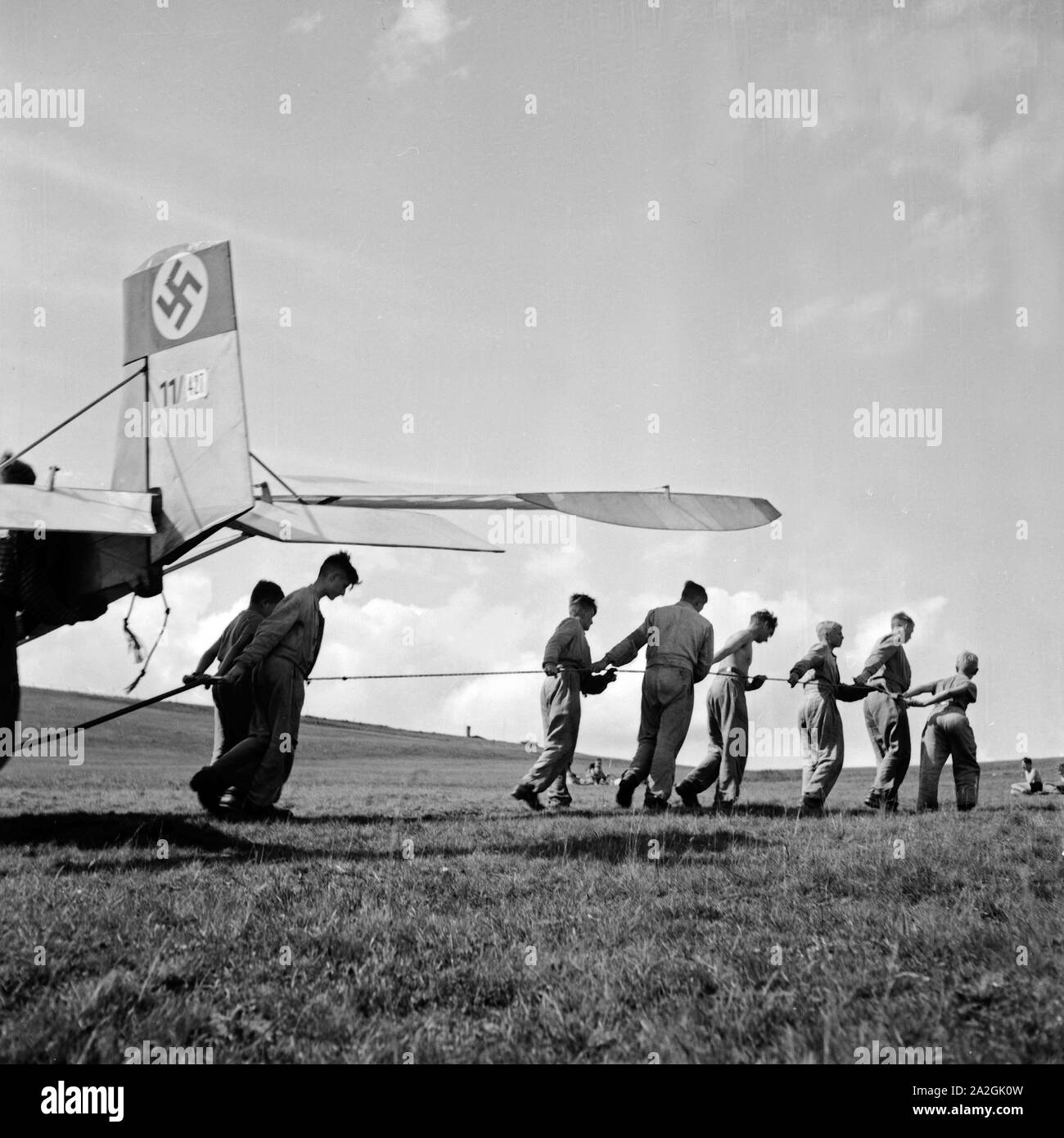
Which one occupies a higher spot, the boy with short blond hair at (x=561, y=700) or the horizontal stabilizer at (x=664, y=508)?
the horizontal stabilizer at (x=664, y=508)

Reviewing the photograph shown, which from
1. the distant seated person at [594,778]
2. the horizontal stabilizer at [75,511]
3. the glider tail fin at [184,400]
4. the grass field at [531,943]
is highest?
the glider tail fin at [184,400]

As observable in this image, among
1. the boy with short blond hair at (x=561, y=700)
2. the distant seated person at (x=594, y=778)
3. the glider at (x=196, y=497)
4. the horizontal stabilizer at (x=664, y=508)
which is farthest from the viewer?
the distant seated person at (x=594, y=778)

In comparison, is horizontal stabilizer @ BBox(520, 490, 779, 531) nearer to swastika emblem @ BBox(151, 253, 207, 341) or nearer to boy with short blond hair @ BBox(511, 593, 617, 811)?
boy with short blond hair @ BBox(511, 593, 617, 811)

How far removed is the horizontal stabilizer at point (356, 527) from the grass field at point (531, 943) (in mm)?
3354

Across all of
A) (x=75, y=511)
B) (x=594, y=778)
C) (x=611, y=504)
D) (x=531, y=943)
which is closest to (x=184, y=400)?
(x=75, y=511)

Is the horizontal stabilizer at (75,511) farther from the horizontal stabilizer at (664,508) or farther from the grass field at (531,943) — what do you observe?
the horizontal stabilizer at (664,508)

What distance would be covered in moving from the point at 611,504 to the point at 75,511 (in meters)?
5.23

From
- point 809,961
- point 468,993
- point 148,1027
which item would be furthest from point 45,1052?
point 809,961

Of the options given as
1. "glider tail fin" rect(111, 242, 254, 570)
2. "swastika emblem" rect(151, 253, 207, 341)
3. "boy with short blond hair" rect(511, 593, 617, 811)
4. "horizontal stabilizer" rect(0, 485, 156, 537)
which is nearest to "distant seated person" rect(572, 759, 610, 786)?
"boy with short blond hair" rect(511, 593, 617, 811)

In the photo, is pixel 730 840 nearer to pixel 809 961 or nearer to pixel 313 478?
pixel 809 961

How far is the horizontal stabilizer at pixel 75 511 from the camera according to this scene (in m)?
8.40

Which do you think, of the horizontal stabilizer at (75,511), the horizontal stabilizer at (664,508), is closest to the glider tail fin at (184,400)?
the horizontal stabilizer at (75,511)

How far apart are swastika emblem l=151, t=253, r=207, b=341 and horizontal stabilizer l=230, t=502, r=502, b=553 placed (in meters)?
2.06

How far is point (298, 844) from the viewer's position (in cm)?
802
